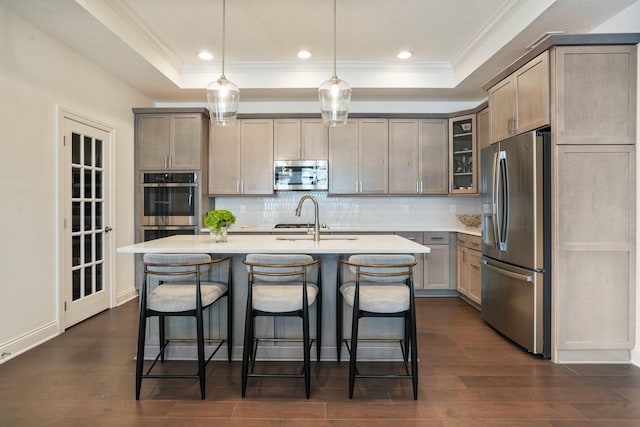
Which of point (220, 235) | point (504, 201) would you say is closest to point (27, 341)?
point (220, 235)

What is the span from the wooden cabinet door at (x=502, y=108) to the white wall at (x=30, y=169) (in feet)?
13.7

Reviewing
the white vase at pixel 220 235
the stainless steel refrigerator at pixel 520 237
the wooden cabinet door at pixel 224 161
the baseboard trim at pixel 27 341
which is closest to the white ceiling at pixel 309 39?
the wooden cabinet door at pixel 224 161

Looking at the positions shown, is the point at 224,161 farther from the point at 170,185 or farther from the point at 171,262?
the point at 171,262

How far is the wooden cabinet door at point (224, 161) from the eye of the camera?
504cm

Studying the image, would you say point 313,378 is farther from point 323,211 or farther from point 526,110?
point 323,211

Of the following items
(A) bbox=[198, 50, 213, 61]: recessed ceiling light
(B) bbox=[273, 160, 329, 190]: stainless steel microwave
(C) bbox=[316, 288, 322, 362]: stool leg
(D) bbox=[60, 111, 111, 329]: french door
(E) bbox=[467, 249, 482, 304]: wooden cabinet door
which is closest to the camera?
(C) bbox=[316, 288, 322, 362]: stool leg

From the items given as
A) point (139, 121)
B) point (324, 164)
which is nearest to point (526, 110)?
point (324, 164)

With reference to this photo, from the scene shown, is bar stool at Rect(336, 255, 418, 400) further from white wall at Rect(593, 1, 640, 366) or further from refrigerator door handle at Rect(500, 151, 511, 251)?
white wall at Rect(593, 1, 640, 366)

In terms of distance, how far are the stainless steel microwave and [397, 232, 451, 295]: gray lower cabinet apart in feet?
4.35

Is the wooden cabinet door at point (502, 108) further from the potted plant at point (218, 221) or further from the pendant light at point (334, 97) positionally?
the potted plant at point (218, 221)

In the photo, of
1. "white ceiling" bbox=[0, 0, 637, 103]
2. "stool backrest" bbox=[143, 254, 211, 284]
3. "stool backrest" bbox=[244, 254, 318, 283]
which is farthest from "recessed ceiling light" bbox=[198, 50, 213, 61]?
"stool backrest" bbox=[244, 254, 318, 283]

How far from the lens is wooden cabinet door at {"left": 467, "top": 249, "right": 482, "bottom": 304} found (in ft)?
13.5

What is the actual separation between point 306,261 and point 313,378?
0.86m

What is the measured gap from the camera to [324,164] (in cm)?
502
